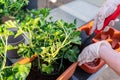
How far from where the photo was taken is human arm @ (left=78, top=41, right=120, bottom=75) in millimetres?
505

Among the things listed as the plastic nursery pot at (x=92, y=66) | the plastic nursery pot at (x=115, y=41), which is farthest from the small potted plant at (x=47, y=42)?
the plastic nursery pot at (x=115, y=41)

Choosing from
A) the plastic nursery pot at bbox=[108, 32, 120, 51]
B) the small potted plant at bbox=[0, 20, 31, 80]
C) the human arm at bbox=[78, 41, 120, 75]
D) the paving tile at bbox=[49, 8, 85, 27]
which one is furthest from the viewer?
the paving tile at bbox=[49, 8, 85, 27]

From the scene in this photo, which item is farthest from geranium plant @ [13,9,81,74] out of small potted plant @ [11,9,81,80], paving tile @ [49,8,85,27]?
paving tile @ [49,8,85,27]

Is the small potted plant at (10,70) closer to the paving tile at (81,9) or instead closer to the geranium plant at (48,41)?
the geranium plant at (48,41)

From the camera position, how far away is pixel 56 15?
1112mm

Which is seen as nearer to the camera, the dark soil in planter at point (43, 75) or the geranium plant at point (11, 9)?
the dark soil in planter at point (43, 75)

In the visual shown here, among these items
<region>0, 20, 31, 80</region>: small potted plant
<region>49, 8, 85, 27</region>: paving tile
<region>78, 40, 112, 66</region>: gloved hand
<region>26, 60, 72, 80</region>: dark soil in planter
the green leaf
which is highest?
<region>0, 20, 31, 80</region>: small potted plant

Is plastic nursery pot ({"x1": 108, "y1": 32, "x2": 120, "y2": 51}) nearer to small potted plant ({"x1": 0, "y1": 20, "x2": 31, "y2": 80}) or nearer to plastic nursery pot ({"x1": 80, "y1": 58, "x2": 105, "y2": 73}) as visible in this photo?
plastic nursery pot ({"x1": 80, "y1": 58, "x2": 105, "y2": 73})

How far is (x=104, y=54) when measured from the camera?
0.52 metres

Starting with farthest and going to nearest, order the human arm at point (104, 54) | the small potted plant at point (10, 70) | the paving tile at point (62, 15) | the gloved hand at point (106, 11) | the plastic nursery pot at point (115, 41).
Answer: the paving tile at point (62, 15)
the plastic nursery pot at point (115, 41)
the gloved hand at point (106, 11)
the human arm at point (104, 54)
the small potted plant at point (10, 70)

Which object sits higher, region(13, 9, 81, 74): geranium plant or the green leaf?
region(13, 9, 81, 74): geranium plant

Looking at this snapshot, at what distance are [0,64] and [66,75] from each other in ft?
0.71

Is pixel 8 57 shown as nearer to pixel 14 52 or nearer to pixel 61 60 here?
pixel 14 52

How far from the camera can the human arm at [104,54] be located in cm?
50
